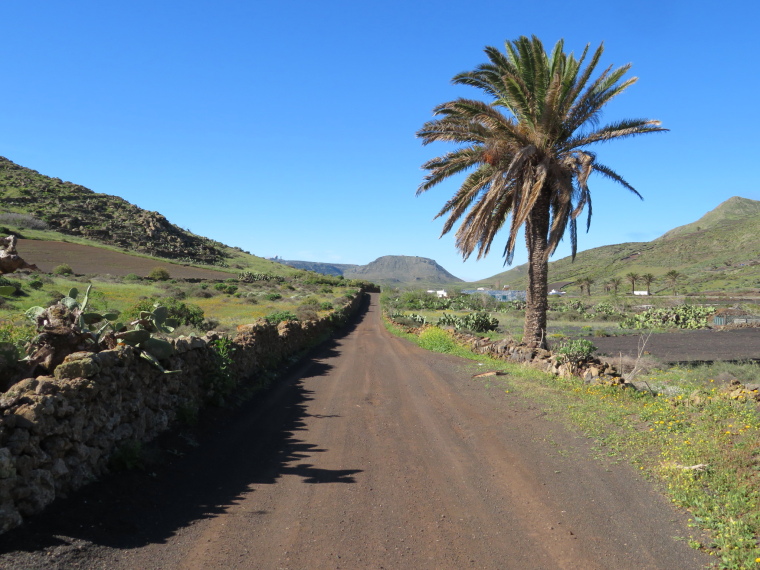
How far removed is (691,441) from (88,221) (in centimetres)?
7469

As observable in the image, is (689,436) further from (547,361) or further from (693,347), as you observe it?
(693,347)

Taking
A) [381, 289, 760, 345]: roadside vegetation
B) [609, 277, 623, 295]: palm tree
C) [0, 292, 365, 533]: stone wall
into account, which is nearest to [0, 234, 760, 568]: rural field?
[0, 292, 365, 533]: stone wall

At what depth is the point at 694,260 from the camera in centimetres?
10450

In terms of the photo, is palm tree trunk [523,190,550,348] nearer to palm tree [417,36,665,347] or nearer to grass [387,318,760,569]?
palm tree [417,36,665,347]

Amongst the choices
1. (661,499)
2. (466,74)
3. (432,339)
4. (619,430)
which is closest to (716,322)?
(432,339)

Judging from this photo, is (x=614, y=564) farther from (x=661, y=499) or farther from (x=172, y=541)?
(x=172, y=541)

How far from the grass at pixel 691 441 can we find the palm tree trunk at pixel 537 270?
4054 millimetres

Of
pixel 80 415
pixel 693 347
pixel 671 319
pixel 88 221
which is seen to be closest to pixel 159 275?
pixel 88 221

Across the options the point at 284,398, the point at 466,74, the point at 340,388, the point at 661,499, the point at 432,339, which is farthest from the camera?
the point at 432,339

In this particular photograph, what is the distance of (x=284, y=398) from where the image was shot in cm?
1080

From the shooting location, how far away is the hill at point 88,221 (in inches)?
2327

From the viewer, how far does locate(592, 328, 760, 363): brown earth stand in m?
19.0

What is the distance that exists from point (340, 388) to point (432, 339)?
34.0ft

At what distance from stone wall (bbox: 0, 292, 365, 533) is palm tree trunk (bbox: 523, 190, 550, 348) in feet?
35.3
